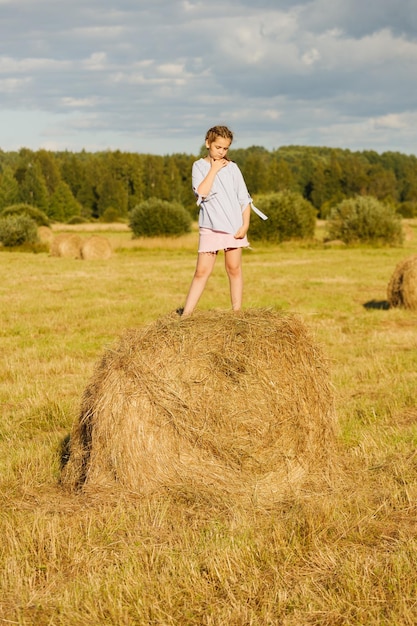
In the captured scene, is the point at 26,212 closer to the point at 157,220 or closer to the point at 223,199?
the point at 157,220

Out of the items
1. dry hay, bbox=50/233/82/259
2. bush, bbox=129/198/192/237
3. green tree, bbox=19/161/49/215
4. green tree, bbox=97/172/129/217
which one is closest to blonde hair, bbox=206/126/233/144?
dry hay, bbox=50/233/82/259

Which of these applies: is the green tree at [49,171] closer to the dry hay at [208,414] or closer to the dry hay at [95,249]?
the dry hay at [95,249]

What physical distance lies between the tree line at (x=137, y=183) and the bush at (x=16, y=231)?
47.4 meters

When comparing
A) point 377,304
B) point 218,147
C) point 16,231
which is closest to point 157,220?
point 16,231

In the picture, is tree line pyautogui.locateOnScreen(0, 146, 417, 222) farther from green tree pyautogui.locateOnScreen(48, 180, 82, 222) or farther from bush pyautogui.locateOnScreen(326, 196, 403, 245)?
bush pyautogui.locateOnScreen(326, 196, 403, 245)

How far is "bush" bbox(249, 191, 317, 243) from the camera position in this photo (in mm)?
39159

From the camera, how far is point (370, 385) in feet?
26.8

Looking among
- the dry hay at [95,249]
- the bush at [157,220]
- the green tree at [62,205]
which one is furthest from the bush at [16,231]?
the green tree at [62,205]

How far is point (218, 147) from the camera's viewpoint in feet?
20.1

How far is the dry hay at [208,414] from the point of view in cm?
473

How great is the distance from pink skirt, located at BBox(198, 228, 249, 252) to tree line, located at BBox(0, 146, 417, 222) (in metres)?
78.5

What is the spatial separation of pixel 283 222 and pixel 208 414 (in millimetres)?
35042

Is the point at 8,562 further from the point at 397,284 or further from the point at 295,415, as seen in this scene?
the point at 397,284

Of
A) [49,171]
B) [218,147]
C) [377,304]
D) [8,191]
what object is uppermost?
[49,171]
